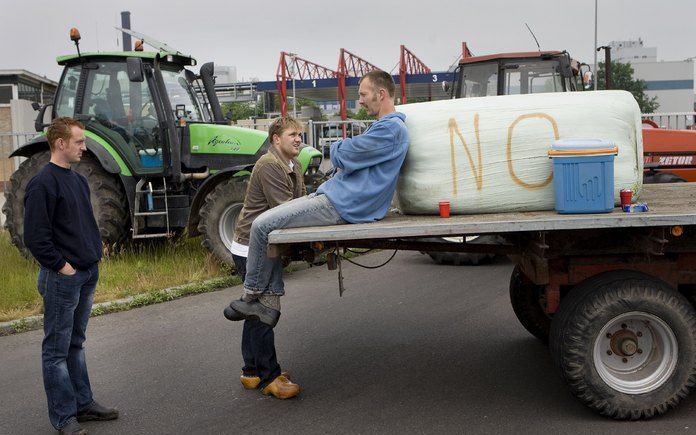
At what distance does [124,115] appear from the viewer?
10367 mm

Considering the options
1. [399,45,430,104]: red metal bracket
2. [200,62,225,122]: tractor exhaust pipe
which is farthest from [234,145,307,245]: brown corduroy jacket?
[399,45,430,104]: red metal bracket

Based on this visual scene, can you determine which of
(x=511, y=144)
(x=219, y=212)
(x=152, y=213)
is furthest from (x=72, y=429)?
(x=152, y=213)

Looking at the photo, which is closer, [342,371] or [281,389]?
[281,389]

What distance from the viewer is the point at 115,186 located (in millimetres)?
10289

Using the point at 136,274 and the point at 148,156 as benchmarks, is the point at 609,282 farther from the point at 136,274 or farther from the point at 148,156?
the point at 148,156

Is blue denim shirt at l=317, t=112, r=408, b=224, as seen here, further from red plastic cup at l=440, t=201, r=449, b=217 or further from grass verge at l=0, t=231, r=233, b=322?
grass verge at l=0, t=231, r=233, b=322

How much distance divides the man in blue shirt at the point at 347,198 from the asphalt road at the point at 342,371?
790mm

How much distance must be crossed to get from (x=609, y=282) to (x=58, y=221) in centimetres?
338

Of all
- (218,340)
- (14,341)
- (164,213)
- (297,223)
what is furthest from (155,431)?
(164,213)

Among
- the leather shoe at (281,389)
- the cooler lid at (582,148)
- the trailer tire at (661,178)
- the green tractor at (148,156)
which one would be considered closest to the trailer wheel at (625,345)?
the cooler lid at (582,148)

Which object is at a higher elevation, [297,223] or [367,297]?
[297,223]

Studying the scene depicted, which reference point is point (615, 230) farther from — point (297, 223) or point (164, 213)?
point (164, 213)

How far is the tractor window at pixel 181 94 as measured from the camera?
10547 mm

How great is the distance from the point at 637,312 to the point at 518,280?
5.33 ft
